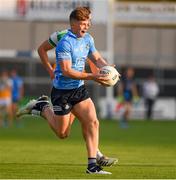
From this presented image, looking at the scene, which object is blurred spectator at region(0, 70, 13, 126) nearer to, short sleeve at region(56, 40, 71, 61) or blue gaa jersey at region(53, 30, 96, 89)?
blue gaa jersey at region(53, 30, 96, 89)

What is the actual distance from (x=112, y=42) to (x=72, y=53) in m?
28.9

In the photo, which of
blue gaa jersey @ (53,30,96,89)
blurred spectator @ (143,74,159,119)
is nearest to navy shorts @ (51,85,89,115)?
blue gaa jersey @ (53,30,96,89)

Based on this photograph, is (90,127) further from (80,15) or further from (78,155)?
(78,155)

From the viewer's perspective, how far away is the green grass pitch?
43.0ft

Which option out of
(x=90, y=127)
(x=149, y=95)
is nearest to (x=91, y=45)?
(x=90, y=127)

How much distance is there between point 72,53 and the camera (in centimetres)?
1317

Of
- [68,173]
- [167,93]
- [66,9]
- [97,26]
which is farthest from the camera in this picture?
[167,93]

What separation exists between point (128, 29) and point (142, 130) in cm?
1651

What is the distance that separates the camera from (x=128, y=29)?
46.7 m

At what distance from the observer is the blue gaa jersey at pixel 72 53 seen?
13.0 meters

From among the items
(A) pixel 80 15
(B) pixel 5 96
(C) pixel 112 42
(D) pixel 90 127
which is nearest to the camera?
(A) pixel 80 15

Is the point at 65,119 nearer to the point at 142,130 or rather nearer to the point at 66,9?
the point at 142,130

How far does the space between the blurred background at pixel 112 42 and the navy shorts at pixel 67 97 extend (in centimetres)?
2609

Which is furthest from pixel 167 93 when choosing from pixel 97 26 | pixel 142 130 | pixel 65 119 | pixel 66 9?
pixel 65 119
